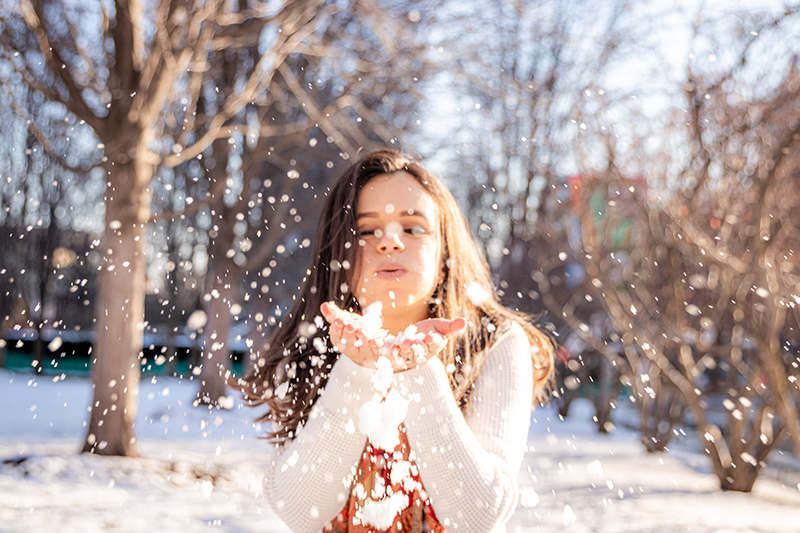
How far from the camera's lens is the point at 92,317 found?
22266mm

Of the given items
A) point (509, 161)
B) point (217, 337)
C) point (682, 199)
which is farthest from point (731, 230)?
point (217, 337)

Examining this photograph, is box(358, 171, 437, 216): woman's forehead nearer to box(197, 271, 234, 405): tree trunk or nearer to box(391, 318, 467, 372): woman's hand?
box(391, 318, 467, 372): woman's hand

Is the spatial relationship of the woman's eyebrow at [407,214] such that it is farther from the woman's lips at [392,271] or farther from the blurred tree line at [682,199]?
the blurred tree line at [682,199]

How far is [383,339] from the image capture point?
1.46 m

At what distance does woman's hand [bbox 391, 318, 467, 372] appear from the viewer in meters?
1.41

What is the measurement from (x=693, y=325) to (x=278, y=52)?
6.70 m

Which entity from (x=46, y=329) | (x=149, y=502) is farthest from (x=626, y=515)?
(x=46, y=329)

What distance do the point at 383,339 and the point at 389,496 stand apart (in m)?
0.39

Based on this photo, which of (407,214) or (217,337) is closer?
(407,214)

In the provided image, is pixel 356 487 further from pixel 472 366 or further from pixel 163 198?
pixel 163 198

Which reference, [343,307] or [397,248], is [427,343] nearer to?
[397,248]

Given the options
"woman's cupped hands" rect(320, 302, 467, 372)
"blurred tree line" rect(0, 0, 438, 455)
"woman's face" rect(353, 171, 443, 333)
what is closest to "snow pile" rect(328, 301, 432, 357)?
"woman's cupped hands" rect(320, 302, 467, 372)

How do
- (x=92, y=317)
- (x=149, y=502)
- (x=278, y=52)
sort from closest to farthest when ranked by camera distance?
(x=149, y=502)
(x=278, y=52)
(x=92, y=317)

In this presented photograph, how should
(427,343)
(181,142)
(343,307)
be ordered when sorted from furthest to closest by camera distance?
(181,142) < (343,307) < (427,343)
